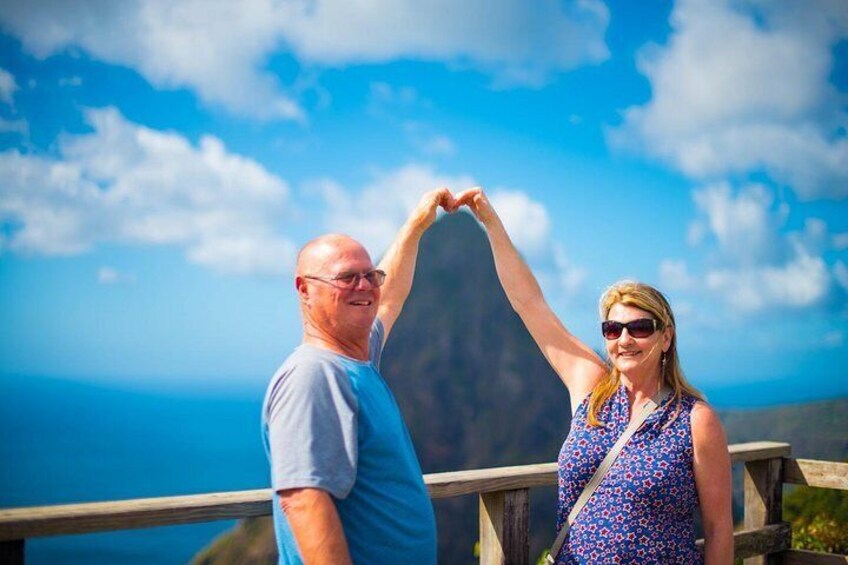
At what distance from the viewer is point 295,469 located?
1.79 meters

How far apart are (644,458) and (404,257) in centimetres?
106

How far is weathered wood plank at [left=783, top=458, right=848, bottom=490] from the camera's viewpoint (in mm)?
3760

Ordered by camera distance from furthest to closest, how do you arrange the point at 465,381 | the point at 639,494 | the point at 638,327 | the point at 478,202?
1. the point at 465,381
2. the point at 478,202
3. the point at 638,327
4. the point at 639,494

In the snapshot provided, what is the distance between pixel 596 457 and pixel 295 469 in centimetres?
107

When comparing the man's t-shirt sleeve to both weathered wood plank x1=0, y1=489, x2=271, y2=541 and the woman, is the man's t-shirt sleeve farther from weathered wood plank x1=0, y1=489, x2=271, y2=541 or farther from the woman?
the woman

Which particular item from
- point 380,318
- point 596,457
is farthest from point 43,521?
point 596,457

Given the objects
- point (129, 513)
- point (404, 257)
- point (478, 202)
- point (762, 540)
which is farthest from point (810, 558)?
point (129, 513)

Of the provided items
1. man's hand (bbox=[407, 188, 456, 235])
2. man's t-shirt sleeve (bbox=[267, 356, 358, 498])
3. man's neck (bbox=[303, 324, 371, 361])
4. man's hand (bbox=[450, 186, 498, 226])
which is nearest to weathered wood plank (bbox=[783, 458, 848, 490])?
man's hand (bbox=[450, 186, 498, 226])

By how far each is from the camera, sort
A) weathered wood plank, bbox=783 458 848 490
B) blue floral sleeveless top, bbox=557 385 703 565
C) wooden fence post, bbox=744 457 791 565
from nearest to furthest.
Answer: blue floral sleeveless top, bbox=557 385 703 565
weathered wood plank, bbox=783 458 848 490
wooden fence post, bbox=744 457 791 565

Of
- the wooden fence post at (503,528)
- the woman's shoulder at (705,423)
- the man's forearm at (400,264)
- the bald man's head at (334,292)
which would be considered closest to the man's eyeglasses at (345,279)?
the bald man's head at (334,292)

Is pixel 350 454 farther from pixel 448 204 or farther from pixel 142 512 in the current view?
pixel 448 204

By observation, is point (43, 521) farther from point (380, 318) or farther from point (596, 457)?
point (596, 457)

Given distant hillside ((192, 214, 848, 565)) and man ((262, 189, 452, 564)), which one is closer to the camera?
man ((262, 189, 452, 564))

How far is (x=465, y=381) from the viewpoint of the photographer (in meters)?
44.2
